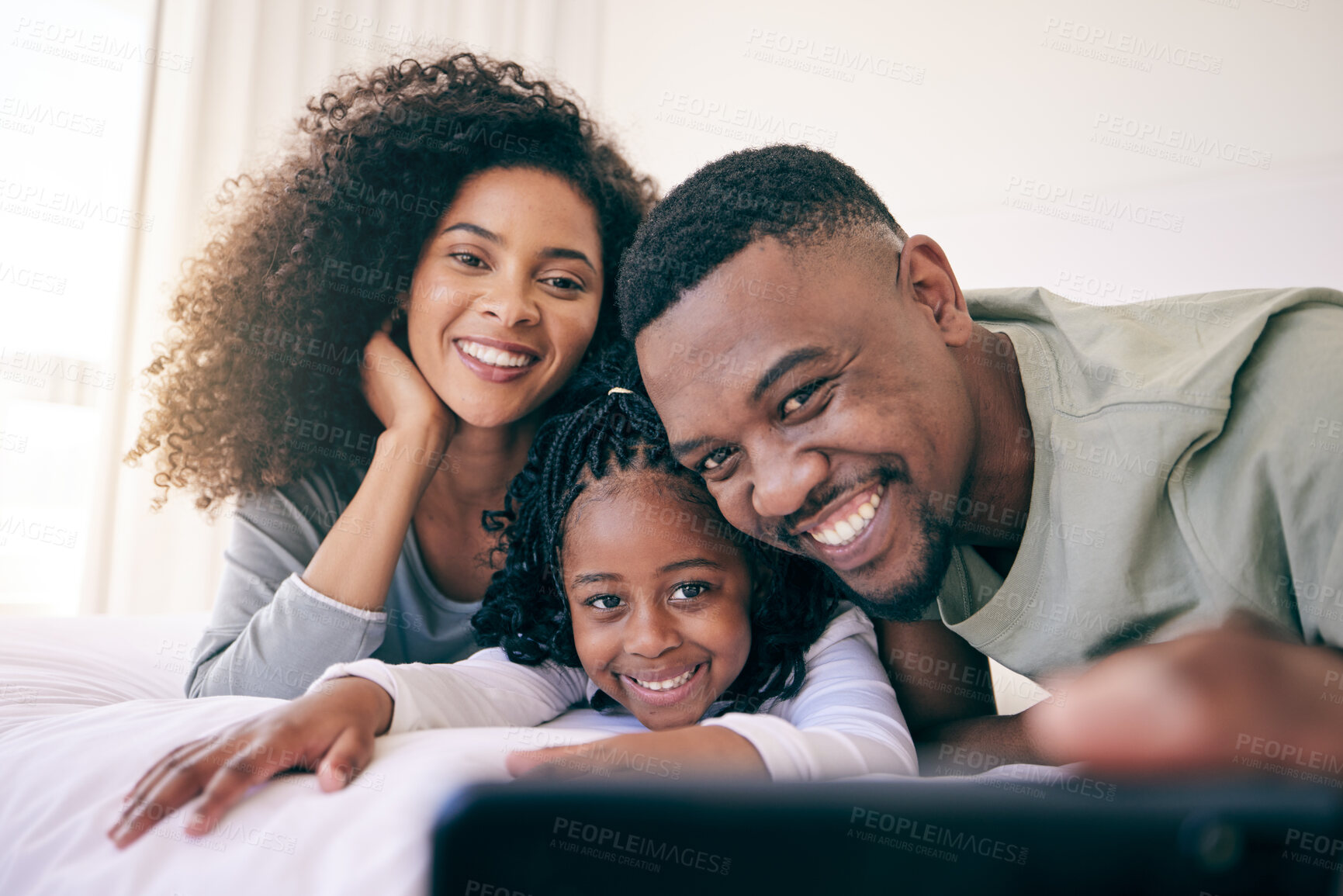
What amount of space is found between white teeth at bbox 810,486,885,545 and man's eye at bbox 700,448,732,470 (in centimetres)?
12

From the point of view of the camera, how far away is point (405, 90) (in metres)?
1.48

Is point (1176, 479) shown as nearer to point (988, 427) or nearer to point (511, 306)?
point (988, 427)

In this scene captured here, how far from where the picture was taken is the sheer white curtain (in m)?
2.62

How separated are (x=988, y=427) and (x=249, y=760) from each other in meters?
0.78

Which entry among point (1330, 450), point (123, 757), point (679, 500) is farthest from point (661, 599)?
point (1330, 450)

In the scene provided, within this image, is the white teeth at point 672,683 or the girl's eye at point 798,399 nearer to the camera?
the girl's eye at point 798,399

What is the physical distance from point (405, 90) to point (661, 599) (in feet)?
3.20

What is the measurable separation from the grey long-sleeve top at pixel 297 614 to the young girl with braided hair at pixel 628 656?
0.16 metres

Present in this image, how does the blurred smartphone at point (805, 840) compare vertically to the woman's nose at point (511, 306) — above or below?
below

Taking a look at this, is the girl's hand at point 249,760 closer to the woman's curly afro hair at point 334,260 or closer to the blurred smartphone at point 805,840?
the blurred smartphone at point 805,840

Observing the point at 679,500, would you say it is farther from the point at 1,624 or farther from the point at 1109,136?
the point at 1109,136

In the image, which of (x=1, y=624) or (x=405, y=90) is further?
(x=405, y=90)

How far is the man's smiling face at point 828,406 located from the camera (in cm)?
87

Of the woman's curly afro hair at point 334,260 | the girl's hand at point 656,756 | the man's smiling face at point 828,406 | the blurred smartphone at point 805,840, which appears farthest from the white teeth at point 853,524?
the woman's curly afro hair at point 334,260
